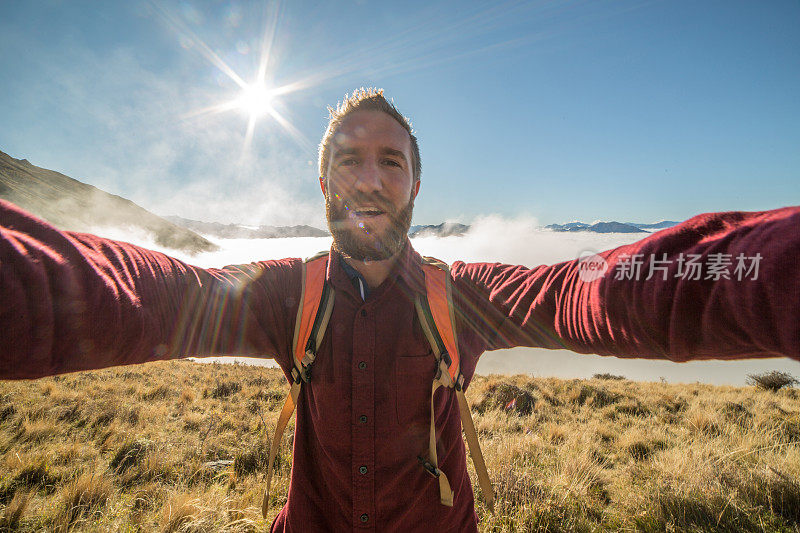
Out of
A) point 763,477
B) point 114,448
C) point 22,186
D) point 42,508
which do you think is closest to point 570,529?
point 763,477

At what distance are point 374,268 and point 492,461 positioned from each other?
4.65m

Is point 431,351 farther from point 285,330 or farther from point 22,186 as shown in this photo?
point 22,186

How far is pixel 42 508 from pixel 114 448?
2336 mm

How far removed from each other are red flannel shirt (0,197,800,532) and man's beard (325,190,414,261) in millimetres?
118

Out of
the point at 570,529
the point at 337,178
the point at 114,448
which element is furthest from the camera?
the point at 114,448

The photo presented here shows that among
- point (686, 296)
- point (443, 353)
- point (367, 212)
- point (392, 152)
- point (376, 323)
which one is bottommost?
point (443, 353)

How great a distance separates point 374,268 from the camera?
1.94m

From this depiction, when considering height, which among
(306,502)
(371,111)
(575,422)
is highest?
(371,111)

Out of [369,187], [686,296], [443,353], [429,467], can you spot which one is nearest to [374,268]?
[369,187]

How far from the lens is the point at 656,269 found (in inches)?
37.6

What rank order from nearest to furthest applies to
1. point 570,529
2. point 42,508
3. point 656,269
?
point 656,269 → point 570,529 → point 42,508

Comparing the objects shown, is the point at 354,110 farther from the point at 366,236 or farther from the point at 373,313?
the point at 373,313

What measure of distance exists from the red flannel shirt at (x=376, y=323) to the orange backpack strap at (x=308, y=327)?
61mm

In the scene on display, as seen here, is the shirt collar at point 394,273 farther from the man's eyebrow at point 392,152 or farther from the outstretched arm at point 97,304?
the man's eyebrow at point 392,152
